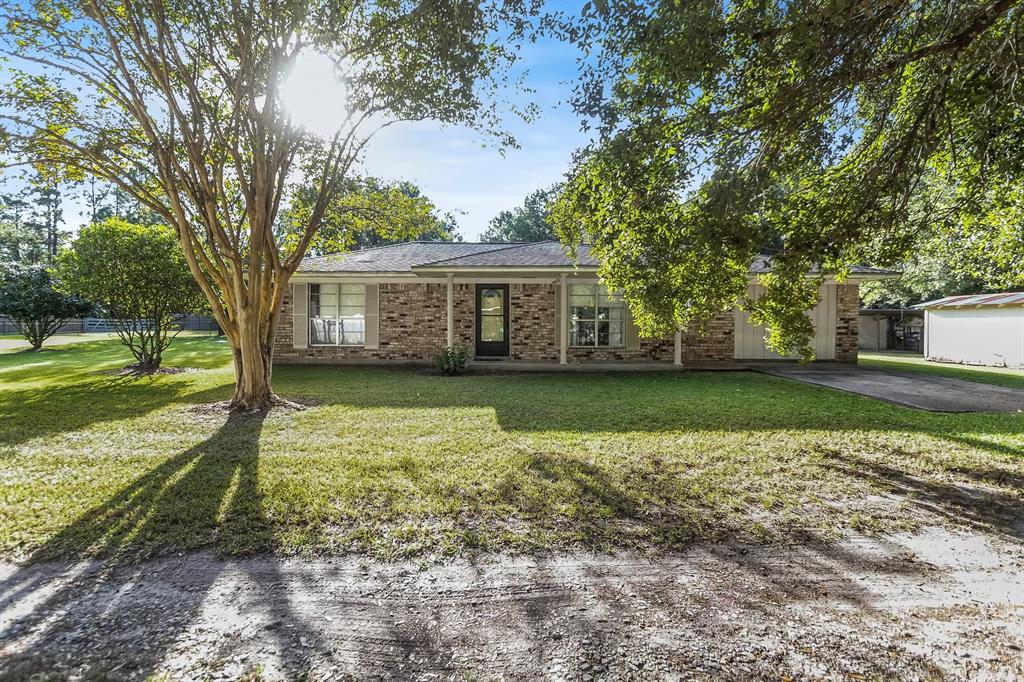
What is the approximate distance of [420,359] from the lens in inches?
512

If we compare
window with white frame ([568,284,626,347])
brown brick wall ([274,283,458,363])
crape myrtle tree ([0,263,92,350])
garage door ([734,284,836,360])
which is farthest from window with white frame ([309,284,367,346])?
garage door ([734,284,836,360])

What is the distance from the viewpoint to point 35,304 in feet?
54.6

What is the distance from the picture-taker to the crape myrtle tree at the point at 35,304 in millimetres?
16453

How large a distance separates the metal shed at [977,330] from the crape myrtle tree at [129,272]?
72.9 ft

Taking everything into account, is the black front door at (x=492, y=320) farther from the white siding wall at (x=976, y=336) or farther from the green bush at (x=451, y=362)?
the white siding wall at (x=976, y=336)

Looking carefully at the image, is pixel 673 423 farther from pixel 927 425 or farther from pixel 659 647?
pixel 659 647

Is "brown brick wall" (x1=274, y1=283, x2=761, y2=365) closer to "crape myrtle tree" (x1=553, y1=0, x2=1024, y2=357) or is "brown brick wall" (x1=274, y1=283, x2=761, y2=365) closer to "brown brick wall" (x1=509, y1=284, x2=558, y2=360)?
"brown brick wall" (x1=509, y1=284, x2=558, y2=360)

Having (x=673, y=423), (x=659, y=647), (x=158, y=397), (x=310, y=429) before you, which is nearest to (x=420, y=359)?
(x=158, y=397)

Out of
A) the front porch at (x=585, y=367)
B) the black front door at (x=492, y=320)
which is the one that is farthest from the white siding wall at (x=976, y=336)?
the black front door at (x=492, y=320)

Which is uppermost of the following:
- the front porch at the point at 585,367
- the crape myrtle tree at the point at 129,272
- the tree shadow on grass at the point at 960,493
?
the crape myrtle tree at the point at 129,272

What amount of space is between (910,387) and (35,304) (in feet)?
83.3

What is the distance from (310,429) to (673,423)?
4746mm

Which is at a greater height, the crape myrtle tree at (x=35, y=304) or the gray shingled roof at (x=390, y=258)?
the gray shingled roof at (x=390, y=258)

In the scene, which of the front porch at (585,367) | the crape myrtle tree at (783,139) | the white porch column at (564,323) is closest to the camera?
the crape myrtle tree at (783,139)
